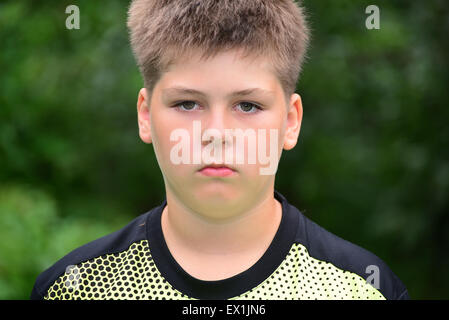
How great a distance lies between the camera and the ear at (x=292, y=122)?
7.57 ft

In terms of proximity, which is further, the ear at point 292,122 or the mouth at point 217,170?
the ear at point 292,122

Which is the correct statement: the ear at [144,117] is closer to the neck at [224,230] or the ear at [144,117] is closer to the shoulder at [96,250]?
the neck at [224,230]

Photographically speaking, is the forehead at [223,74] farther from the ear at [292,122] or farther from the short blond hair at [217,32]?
the ear at [292,122]

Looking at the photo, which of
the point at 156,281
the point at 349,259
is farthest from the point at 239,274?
the point at 349,259

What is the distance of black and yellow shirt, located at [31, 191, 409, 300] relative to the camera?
218 centimetres

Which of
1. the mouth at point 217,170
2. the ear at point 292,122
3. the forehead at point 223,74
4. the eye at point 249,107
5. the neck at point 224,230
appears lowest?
the neck at point 224,230

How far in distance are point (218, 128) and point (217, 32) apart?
0.33 meters

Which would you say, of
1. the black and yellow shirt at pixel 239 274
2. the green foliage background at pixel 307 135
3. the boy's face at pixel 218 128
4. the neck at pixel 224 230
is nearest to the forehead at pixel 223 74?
the boy's face at pixel 218 128

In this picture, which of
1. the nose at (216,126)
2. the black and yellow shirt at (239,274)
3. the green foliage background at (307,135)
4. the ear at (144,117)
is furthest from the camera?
the green foliage background at (307,135)

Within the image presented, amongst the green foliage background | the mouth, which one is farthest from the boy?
the green foliage background

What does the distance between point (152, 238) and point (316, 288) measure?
61cm

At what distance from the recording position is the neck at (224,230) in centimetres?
224

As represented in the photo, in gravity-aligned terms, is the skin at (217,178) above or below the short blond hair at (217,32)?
below

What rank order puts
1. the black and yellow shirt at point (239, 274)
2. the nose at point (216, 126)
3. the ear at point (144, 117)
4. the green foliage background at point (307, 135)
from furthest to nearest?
1. the green foliage background at point (307, 135)
2. the ear at point (144, 117)
3. the black and yellow shirt at point (239, 274)
4. the nose at point (216, 126)
